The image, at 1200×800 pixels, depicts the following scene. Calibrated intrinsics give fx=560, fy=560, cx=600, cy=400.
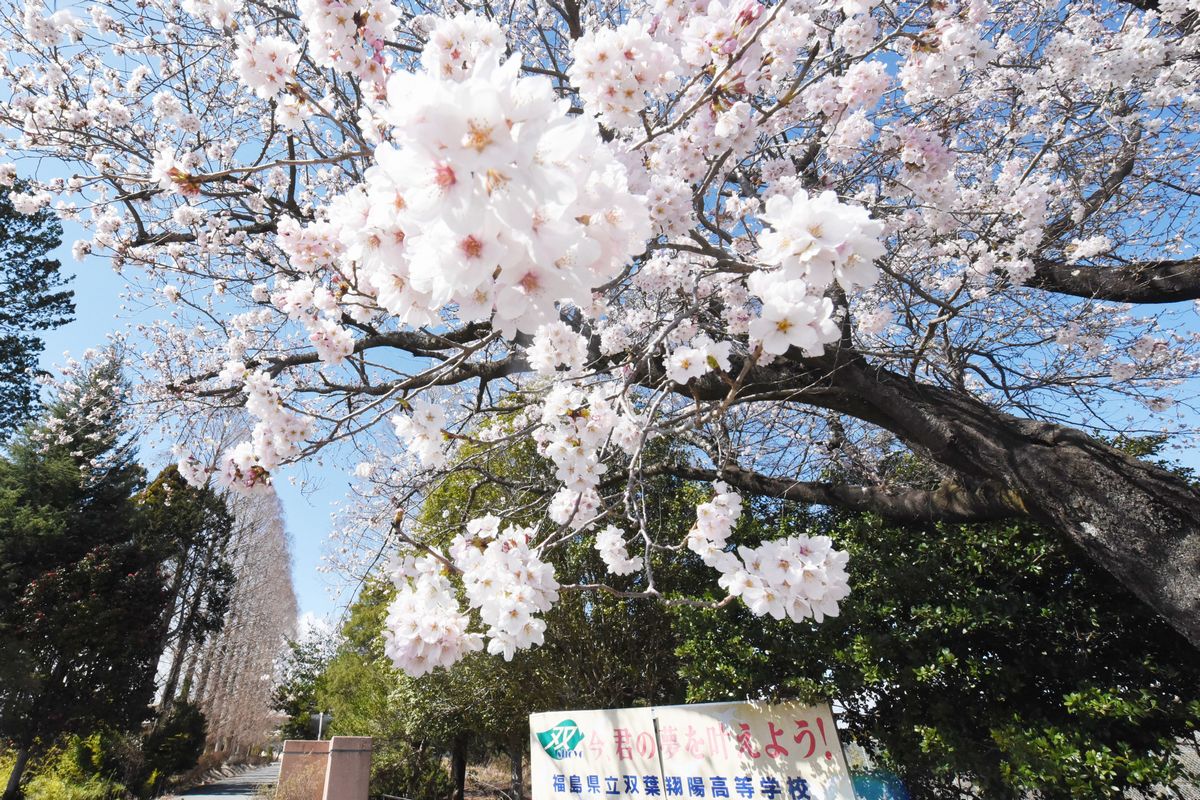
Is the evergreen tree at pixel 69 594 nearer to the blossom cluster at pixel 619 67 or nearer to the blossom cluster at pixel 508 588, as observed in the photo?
the blossom cluster at pixel 508 588

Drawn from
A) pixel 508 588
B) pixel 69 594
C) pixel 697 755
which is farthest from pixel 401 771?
pixel 508 588

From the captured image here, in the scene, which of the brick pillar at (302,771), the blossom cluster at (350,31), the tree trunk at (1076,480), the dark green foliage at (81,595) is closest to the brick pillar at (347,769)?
the brick pillar at (302,771)

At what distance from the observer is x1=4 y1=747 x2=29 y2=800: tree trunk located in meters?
8.45

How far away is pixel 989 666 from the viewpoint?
3.18 m

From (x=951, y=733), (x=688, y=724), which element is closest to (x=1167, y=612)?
(x=951, y=733)

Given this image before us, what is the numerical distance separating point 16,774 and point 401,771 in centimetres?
586

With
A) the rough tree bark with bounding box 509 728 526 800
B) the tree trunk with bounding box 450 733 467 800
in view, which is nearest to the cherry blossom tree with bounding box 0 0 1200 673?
the rough tree bark with bounding box 509 728 526 800

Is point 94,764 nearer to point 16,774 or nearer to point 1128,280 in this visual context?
point 16,774

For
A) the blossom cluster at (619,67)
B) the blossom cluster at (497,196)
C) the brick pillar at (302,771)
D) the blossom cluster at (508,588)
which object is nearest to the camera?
the blossom cluster at (497,196)

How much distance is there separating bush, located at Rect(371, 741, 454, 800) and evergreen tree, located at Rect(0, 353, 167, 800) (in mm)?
5365

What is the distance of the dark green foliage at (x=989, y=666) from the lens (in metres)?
2.72

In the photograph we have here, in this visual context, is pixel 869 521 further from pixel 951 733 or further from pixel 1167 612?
pixel 1167 612

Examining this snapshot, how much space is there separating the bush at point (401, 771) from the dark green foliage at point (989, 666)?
25.2 ft

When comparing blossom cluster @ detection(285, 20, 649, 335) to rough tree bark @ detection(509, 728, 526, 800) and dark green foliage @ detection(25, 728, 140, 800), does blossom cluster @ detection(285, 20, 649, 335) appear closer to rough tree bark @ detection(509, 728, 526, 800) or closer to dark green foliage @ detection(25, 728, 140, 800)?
rough tree bark @ detection(509, 728, 526, 800)
